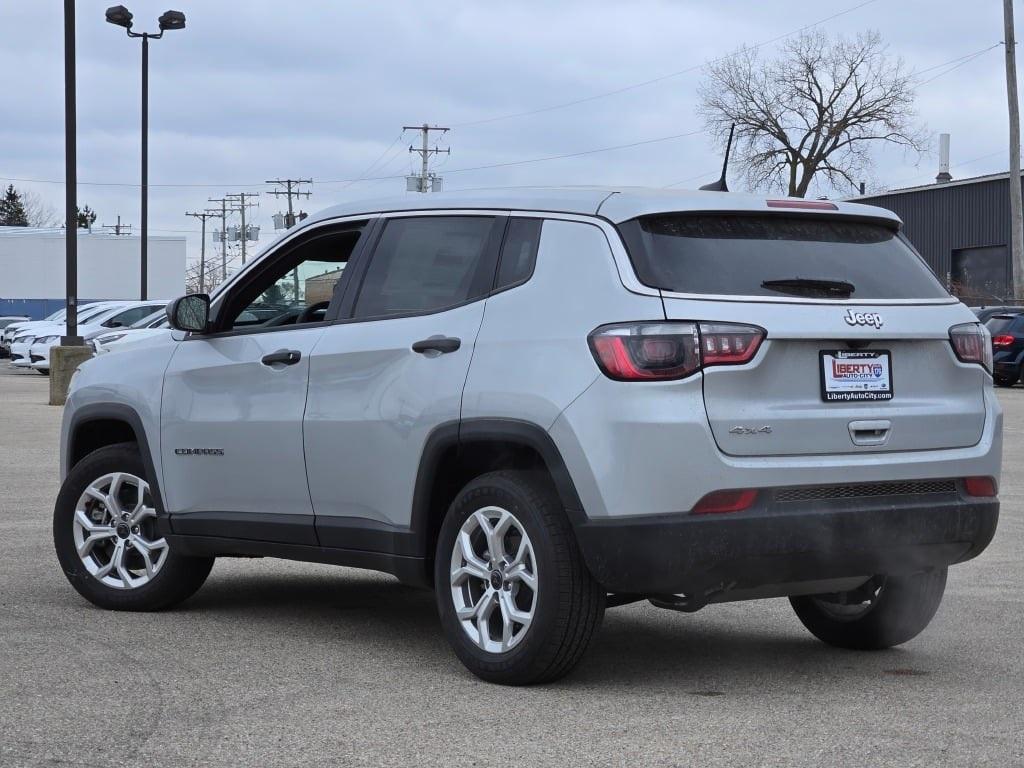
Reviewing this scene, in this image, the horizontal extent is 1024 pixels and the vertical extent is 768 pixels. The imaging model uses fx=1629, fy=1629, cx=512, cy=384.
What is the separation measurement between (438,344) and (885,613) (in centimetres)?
208

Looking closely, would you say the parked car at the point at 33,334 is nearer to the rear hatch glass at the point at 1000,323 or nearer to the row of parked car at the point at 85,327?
the row of parked car at the point at 85,327

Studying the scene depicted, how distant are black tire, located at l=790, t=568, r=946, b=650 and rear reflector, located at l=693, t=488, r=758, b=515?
3.98 feet

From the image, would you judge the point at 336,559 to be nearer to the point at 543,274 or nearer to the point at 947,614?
the point at 543,274

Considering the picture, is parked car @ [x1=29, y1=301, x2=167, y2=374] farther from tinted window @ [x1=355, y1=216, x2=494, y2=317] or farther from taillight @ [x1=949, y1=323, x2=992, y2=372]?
taillight @ [x1=949, y1=323, x2=992, y2=372]

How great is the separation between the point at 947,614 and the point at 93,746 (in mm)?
4105

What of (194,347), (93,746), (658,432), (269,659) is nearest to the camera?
(93,746)

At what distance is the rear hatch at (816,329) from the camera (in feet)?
17.3

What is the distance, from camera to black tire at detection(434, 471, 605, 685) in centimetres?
541

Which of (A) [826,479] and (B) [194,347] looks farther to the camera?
(B) [194,347]

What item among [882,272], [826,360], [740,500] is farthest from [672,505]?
[882,272]

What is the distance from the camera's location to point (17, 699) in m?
5.40

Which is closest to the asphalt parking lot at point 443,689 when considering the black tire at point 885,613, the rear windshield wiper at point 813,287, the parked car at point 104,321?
the black tire at point 885,613

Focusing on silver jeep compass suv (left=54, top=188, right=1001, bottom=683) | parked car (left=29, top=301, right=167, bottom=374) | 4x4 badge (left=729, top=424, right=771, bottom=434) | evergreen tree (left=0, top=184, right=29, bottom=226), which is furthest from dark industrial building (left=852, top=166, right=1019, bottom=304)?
evergreen tree (left=0, top=184, right=29, bottom=226)

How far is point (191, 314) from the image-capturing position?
6926mm
